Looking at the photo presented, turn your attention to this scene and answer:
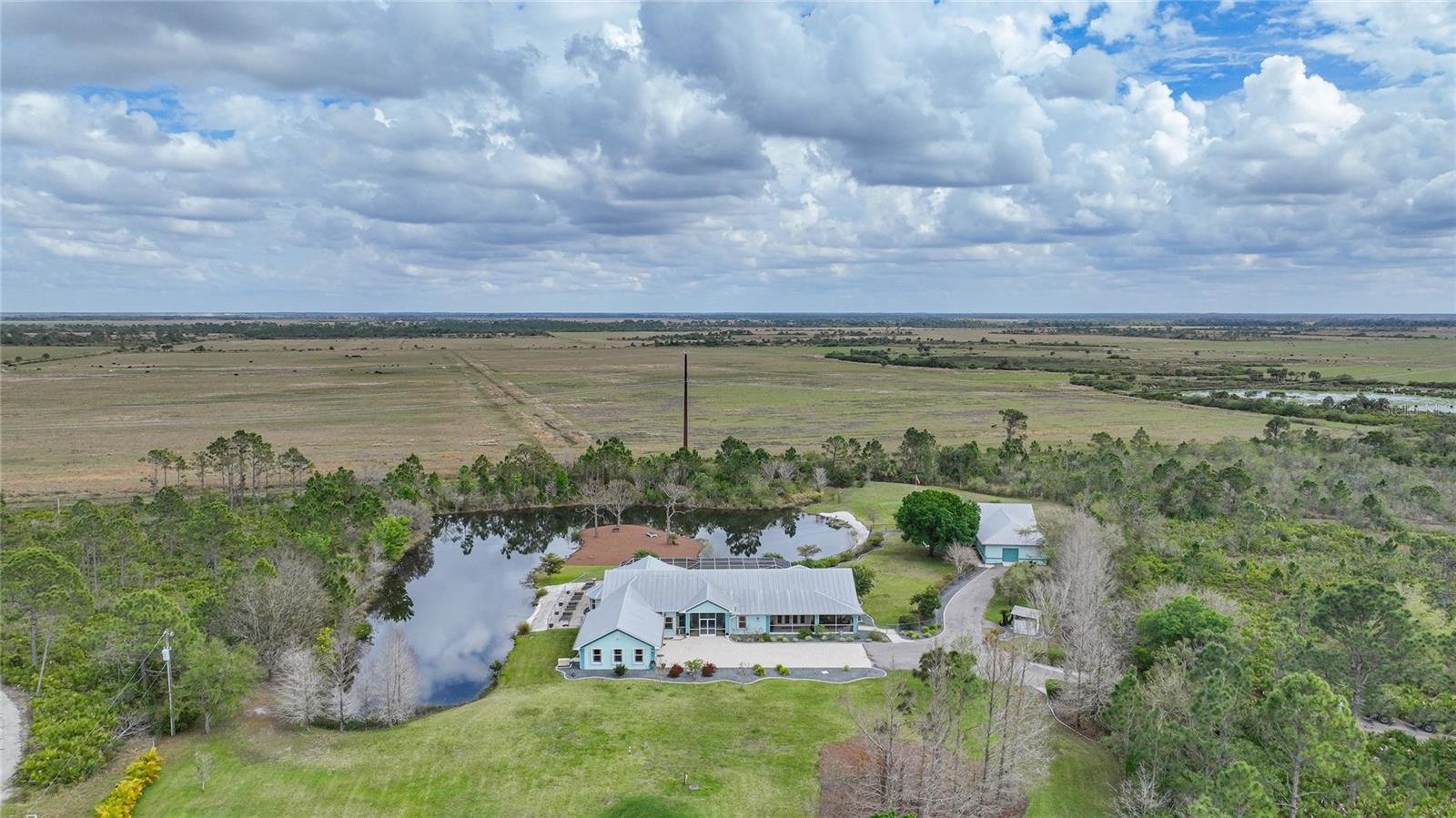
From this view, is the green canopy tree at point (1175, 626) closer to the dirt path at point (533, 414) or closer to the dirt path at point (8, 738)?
the dirt path at point (8, 738)

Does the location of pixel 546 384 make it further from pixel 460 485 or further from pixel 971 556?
pixel 971 556

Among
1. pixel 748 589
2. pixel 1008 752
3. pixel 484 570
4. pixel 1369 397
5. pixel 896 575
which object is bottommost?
pixel 484 570

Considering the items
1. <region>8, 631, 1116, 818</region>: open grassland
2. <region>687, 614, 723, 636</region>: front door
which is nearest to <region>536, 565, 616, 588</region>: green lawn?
<region>687, 614, 723, 636</region>: front door

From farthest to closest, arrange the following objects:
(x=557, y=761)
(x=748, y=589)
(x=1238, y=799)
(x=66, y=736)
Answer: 1. (x=748, y=589)
2. (x=557, y=761)
3. (x=66, y=736)
4. (x=1238, y=799)

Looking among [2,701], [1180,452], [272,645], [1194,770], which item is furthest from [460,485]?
[1180,452]

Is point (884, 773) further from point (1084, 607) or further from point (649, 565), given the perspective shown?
point (649, 565)

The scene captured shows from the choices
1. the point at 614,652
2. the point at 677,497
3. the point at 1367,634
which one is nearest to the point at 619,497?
the point at 677,497

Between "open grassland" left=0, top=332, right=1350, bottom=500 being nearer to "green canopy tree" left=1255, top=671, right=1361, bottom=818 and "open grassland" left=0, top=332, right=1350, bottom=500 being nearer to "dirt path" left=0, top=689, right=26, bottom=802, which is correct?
"dirt path" left=0, top=689, right=26, bottom=802

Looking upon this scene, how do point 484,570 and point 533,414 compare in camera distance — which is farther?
point 533,414
